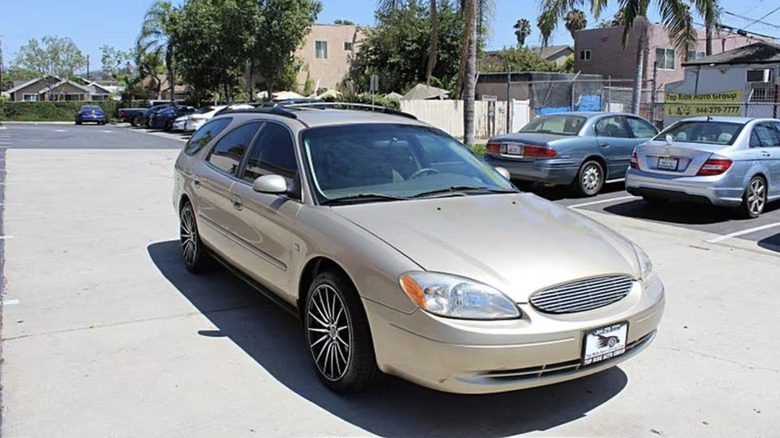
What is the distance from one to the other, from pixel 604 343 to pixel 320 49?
160ft

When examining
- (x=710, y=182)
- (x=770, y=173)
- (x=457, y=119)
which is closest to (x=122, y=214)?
(x=710, y=182)

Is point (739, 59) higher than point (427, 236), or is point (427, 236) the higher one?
point (739, 59)

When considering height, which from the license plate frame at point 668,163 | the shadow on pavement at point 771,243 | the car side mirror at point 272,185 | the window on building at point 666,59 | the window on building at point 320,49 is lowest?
the shadow on pavement at point 771,243

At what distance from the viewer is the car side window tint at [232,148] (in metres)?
5.54

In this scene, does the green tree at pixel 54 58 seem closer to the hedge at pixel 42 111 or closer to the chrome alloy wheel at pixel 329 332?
the hedge at pixel 42 111

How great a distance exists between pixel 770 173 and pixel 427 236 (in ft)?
26.2

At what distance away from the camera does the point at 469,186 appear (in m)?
4.84

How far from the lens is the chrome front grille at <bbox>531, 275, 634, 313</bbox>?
3416 mm

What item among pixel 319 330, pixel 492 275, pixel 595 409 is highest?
pixel 492 275

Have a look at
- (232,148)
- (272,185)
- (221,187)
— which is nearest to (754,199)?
(232,148)

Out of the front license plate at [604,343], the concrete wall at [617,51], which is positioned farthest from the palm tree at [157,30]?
the front license plate at [604,343]

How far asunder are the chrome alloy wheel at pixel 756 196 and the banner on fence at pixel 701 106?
40.2 ft

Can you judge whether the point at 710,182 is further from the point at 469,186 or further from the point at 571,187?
the point at 469,186

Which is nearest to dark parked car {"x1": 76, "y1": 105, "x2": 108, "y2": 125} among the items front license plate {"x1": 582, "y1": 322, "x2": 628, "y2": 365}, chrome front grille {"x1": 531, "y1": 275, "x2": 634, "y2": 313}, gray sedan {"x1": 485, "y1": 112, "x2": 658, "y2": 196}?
gray sedan {"x1": 485, "y1": 112, "x2": 658, "y2": 196}
